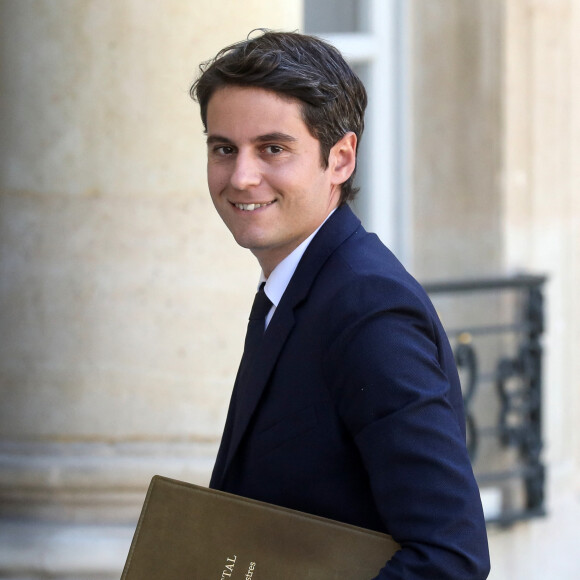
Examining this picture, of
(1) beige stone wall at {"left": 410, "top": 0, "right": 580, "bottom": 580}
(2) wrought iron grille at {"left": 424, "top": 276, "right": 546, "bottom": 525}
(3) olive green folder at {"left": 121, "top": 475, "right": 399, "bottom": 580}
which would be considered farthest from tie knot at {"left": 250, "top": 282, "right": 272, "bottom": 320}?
(1) beige stone wall at {"left": 410, "top": 0, "right": 580, "bottom": 580}

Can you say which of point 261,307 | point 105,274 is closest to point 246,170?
point 261,307

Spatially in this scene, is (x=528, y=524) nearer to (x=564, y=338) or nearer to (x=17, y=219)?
(x=564, y=338)

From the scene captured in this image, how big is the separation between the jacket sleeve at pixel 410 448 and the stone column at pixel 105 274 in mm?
2098

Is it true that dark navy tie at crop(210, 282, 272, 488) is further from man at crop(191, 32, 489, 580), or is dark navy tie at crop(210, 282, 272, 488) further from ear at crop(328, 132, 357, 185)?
ear at crop(328, 132, 357, 185)

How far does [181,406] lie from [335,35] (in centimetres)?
205

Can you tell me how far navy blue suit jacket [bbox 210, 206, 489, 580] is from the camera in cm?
134

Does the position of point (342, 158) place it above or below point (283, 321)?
above

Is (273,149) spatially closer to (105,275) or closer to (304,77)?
(304,77)

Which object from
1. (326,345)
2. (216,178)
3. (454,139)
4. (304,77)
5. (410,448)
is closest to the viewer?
(410,448)

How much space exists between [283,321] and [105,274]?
198cm

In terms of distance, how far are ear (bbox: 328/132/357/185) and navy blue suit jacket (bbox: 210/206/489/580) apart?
0.23 feet

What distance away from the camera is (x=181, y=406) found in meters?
3.47

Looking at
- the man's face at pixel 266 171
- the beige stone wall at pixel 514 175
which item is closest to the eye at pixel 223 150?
the man's face at pixel 266 171

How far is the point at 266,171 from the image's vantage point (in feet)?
5.16
